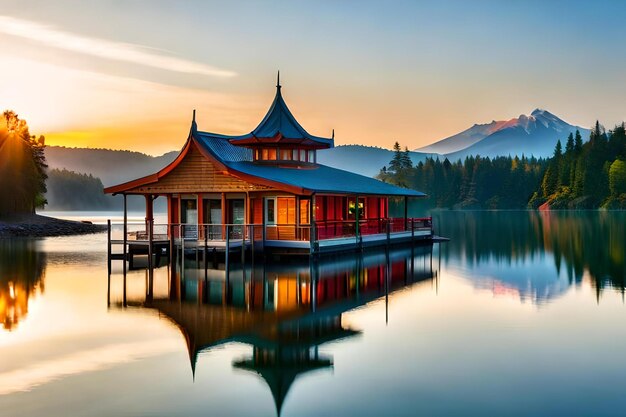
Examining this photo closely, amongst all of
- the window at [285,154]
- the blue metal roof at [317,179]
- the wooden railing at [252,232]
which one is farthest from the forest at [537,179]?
the wooden railing at [252,232]

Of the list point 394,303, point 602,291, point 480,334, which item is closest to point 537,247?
point 602,291

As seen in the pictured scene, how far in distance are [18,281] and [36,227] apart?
164ft

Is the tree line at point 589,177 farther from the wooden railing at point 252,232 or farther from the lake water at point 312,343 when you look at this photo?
the lake water at point 312,343

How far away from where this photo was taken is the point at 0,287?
2697 cm

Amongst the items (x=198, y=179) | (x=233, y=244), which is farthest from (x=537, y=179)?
(x=233, y=244)

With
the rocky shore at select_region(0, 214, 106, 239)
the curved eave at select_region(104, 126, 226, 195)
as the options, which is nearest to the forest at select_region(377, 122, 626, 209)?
the rocky shore at select_region(0, 214, 106, 239)

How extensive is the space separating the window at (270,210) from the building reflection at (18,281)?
1171 centimetres

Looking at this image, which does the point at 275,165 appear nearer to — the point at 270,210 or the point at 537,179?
the point at 270,210

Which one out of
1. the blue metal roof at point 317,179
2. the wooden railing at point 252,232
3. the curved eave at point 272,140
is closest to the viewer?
the wooden railing at point 252,232

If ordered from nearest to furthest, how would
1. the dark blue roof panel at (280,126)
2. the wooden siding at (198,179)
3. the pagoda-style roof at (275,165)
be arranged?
the pagoda-style roof at (275,165) < the wooden siding at (198,179) < the dark blue roof panel at (280,126)

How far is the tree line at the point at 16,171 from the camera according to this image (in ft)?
260

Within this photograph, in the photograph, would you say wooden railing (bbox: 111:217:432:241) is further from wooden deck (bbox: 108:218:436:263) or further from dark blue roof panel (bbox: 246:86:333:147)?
dark blue roof panel (bbox: 246:86:333:147)

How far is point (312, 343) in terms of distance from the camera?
15516 mm

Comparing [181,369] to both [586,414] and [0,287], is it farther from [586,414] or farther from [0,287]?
[0,287]
